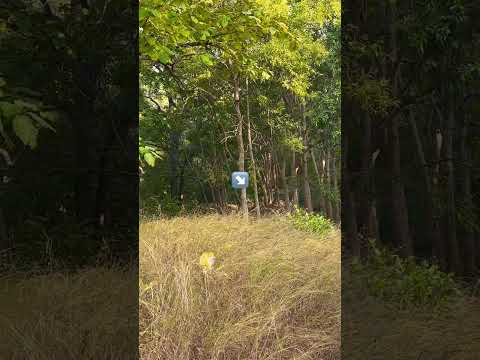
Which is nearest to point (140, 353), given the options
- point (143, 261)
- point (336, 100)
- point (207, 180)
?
point (143, 261)

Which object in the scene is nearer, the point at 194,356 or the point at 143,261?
the point at 194,356

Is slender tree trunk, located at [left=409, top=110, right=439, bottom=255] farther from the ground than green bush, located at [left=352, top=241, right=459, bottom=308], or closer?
farther from the ground

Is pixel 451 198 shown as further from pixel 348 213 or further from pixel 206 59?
pixel 206 59

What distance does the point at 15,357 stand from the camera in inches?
97.1

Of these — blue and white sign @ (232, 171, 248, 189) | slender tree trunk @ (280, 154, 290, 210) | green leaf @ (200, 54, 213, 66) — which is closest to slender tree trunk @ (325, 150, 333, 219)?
slender tree trunk @ (280, 154, 290, 210)

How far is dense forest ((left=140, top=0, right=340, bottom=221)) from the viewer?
113 inches

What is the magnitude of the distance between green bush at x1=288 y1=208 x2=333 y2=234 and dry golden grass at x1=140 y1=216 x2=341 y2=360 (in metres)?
0.05

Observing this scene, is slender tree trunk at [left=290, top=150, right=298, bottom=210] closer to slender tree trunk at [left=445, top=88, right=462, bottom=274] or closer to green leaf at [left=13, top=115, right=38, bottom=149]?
slender tree trunk at [left=445, top=88, right=462, bottom=274]

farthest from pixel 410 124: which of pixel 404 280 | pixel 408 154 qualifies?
pixel 404 280

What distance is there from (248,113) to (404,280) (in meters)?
1.47

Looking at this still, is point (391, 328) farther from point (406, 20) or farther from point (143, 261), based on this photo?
point (406, 20)

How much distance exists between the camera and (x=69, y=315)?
266 centimetres

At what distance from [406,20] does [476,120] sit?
Result: 0.78m

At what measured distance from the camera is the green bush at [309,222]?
9.46 feet
